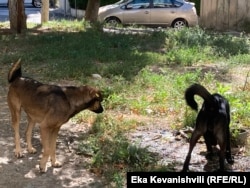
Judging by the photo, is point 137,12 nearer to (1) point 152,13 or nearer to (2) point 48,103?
(1) point 152,13

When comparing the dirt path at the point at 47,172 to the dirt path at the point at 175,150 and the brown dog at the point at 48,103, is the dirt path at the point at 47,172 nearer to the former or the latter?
the brown dog at the point at 48,103

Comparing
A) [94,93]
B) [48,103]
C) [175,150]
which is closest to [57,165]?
[48,103]

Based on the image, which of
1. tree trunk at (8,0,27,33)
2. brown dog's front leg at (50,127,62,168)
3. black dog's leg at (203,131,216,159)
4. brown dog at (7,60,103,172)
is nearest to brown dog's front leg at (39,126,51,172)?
brown dog at (7,60,103,172)

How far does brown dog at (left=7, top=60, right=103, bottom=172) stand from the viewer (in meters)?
5.46

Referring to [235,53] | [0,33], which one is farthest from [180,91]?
[0,33]

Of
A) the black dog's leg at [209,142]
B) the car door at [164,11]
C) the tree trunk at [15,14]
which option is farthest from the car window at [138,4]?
the black dog's leg at [209,142]

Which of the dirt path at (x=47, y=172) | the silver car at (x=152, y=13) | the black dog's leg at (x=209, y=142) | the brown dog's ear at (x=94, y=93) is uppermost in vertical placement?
the silver car at (x=152, y=13)

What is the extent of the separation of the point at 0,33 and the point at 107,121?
9.61 m

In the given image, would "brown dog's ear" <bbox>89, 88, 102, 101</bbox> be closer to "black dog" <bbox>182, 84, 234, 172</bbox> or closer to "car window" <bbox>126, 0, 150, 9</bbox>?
"black dog" <bbox>182, 84, 234, 172</bbox>

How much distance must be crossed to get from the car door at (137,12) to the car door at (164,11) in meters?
0.28

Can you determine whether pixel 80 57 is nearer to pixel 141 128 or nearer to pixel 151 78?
pixel 151 78

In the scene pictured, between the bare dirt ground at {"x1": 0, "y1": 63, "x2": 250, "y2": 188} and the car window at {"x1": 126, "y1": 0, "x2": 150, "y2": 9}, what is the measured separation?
51.8ft

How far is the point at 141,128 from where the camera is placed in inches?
278

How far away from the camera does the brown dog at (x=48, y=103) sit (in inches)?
215
